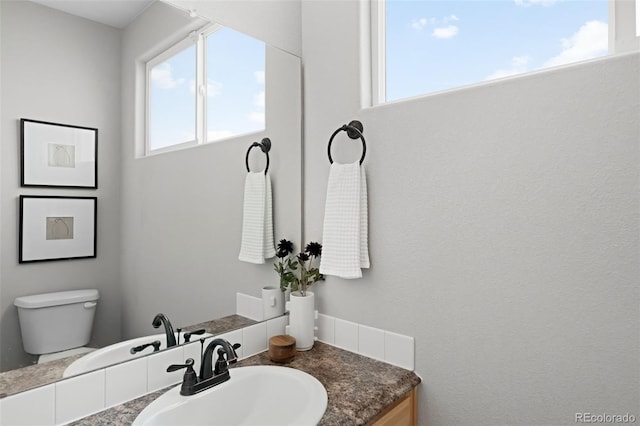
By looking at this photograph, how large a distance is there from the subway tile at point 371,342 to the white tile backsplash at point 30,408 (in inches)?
38.1

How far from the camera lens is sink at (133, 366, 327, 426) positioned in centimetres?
100

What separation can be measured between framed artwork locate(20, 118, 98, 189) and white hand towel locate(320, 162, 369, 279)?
791 millimetres

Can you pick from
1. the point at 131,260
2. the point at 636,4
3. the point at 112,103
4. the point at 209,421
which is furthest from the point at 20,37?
the point at 636,4

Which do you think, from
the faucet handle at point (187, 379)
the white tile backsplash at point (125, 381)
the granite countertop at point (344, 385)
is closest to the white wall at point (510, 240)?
the granite countertop at point (344, 385)

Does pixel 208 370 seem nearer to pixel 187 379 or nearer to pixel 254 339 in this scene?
pixel 187 379

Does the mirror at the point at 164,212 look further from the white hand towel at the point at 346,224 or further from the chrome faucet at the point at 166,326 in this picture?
the white hand towel at the point at 346,224

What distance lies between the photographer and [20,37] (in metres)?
0.91

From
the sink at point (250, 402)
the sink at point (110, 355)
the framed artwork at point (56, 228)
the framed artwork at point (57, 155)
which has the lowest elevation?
the sink at point (250, 402)

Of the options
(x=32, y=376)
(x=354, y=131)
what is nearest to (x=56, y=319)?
(x=32, y=376)

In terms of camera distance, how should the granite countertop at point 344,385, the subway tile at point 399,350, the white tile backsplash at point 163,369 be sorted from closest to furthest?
the granite countertop at point 344,385, the white tile backsplash at point 163,369, the subway tile at point 399,350

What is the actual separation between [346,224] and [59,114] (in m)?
0.94

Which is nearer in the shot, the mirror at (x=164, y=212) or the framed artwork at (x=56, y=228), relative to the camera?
the framed artwork at (x=56, y=228)

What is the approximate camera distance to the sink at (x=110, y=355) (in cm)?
100

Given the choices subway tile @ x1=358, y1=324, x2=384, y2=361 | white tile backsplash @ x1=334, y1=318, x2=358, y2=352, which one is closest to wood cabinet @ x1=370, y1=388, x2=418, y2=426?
subway tile @ x1=358, y1=324, x2=384, y2=361
